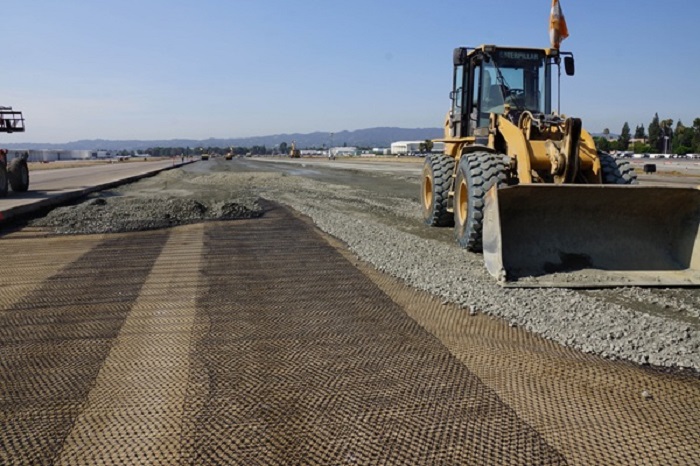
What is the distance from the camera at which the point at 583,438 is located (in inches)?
130

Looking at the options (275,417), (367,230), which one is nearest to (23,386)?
(275,417)

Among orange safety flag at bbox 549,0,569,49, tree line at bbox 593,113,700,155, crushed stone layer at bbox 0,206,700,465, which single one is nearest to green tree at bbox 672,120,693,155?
tree line at bbox 593,113,700,155

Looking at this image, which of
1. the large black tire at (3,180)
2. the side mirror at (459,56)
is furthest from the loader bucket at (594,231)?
the large black tire at (3,180)

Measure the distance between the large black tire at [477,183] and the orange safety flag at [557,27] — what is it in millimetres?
2964

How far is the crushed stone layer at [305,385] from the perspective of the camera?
3219 mm

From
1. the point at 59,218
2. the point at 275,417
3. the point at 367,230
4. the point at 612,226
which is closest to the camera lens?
the point at 275,417

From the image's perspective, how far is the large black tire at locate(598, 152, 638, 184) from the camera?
8.27 meters

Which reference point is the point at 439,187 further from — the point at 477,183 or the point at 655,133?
the point at 655,133

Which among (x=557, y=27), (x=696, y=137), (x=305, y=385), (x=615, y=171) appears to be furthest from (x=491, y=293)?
(x=696, y=137)

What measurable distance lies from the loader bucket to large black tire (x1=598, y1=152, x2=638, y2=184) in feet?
3.71

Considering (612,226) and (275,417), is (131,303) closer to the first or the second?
(275,417)

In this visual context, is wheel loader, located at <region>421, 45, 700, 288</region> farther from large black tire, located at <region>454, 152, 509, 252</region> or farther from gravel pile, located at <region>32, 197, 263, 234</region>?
gravel pile, located at <region>32, 197, 263, 234</region>

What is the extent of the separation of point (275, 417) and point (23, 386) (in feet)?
6.05

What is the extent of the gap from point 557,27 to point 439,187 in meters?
3.42
